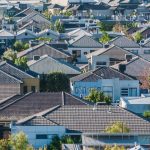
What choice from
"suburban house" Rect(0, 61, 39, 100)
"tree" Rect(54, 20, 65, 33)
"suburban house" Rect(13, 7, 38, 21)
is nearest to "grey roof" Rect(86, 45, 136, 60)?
"suburban house" Rect(0, 61, 39, 100)

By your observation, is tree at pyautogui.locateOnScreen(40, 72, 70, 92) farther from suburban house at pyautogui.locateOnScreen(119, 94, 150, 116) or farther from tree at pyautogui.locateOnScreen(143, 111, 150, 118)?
tree at pyautogui.locateOnScreen(143, 111, 150, 118)

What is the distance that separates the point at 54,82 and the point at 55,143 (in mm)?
10381

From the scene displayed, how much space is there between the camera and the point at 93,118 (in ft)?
74.3

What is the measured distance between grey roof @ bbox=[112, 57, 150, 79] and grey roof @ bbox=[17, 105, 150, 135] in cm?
1082

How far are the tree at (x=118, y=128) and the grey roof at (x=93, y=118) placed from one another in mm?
341

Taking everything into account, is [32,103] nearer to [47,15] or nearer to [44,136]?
[44,136]

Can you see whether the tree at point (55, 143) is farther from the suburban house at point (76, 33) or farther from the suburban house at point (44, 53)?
the suburban house at point (76, 33)

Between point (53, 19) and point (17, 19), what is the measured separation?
246 cm

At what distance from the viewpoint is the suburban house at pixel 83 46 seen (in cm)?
4247

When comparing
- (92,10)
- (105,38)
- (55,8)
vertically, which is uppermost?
(105,38)

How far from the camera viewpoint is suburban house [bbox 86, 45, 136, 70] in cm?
3616

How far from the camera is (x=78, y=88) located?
3112cm

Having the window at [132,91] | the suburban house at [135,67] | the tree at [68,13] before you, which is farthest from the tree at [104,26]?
the window at [132,91]

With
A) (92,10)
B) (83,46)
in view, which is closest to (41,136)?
(83,46)
